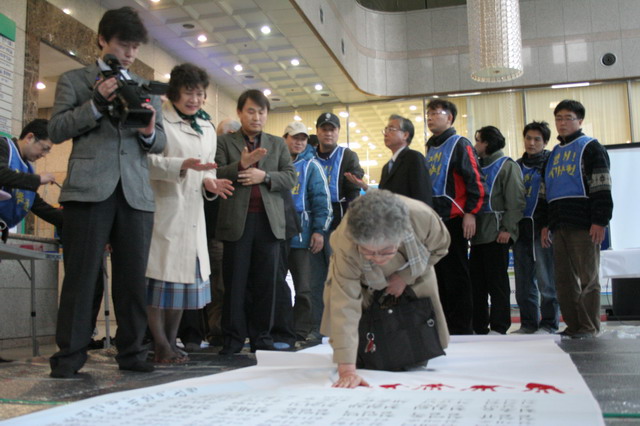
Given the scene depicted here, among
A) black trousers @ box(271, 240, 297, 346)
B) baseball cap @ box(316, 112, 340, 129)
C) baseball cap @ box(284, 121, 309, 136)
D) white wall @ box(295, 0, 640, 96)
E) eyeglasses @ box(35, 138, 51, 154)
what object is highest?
white wall @ box(295, 0, 640, 96)

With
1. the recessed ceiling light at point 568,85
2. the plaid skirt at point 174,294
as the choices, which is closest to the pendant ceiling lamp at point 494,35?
the recessed ceiling light at point 568,85

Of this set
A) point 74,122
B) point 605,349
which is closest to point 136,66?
point 74,122

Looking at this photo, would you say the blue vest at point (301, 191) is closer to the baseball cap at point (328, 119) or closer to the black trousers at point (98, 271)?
the baseball cap at point (328, 119)

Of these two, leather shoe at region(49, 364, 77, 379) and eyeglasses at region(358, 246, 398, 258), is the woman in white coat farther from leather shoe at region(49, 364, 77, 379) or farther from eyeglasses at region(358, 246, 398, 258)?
A: eyeglasses at region(358, 246, 398, 258)

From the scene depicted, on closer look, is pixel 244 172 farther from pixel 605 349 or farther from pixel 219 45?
pixel 219 45

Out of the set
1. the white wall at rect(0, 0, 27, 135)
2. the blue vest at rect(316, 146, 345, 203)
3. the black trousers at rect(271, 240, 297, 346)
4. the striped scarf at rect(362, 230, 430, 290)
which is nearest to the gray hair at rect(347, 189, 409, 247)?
the striped scarf at rect(362, 230, 430, 290)

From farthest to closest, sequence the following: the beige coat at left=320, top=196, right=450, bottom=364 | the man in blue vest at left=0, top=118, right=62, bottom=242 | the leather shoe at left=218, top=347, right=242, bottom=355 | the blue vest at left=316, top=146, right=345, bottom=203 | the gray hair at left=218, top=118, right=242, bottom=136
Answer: the blue vest at left=316, top=146, right=345, bottom=203 < the gray hair at left=218, top=118, right=242, bottom=136 < the man in blue vest at left=0, top=118, right=62, bottom=242 < the leather shoe at left=218, top=347, right=242, bottom=355 < the beige coat at left=320, top=196, right=450, bottom=364

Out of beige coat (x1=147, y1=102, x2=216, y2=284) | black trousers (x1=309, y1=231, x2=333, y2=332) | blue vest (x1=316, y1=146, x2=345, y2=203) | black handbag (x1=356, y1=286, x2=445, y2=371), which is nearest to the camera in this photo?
black handbag (x1=356, y1=286, x2=445, y2=371)

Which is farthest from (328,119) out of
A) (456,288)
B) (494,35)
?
(494,35)

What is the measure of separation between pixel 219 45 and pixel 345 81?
259cm

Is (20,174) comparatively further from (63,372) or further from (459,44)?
(459,44)

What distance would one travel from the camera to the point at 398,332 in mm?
2385

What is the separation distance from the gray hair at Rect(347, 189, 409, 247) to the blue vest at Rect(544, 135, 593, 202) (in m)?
2.64

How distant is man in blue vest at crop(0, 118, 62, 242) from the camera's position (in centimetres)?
374
